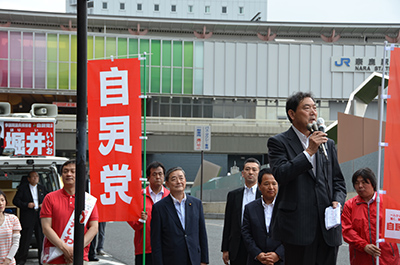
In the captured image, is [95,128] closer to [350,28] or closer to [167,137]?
[167,137]

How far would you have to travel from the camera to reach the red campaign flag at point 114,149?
22.7 feet

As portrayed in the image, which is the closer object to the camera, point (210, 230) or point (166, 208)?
point (166, 208)

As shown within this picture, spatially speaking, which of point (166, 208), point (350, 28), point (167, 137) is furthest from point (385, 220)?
point (350, 28)

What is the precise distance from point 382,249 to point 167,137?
4026cm

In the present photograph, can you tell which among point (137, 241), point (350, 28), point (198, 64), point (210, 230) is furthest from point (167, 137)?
point (137, 241)

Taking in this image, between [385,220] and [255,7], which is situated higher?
[255,7]

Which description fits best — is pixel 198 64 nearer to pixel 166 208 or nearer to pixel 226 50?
pixel 226 50

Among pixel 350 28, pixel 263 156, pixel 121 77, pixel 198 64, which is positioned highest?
pixel 350 28

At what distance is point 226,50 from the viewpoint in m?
46.8

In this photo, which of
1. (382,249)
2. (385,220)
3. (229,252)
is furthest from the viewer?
(229,252)

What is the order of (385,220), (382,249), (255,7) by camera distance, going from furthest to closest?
(255,7) → (382,249) → (385,220)

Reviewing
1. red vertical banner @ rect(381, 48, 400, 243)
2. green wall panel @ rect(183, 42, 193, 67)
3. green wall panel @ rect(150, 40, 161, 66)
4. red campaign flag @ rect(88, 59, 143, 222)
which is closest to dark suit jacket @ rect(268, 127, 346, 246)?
red vertical banner @ rect(381, 48, 400, 243)

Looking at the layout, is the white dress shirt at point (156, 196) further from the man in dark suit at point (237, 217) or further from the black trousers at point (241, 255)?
the black trousers at point (241, 255)

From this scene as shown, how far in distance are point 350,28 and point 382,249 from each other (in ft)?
156
